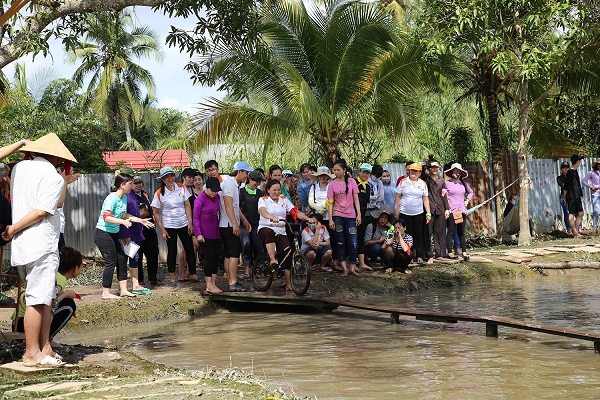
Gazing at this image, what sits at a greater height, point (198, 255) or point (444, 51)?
point (444, 51)

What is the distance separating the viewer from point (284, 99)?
1888cm

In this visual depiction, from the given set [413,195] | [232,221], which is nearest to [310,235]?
[232,221]

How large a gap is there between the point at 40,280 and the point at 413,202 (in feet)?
29.3

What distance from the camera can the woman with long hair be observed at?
11352mm

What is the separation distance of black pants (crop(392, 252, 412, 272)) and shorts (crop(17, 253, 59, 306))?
788 centimetres

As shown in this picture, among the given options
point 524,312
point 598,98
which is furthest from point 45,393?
point 598,98

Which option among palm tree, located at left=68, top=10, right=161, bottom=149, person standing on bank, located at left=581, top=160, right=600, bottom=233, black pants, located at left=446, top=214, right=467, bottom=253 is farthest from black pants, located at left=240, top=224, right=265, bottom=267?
palm tree, located at left=68, top=10, right=161, bottom=149

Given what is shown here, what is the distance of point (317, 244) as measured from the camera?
543 inches

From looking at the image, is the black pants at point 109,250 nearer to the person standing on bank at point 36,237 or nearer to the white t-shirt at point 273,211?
the white t-shirt at point 273,211

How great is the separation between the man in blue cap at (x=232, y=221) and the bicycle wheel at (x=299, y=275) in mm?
921

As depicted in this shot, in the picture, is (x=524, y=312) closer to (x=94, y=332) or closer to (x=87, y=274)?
(x=94, y=332)

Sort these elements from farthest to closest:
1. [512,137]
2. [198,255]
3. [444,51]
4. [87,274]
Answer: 1. [512,137]
2. [444,51]
3. [198,255]
4. [87,274]

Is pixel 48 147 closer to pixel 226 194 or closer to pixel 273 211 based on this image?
pixel 226 194

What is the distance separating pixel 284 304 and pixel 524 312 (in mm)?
3249
